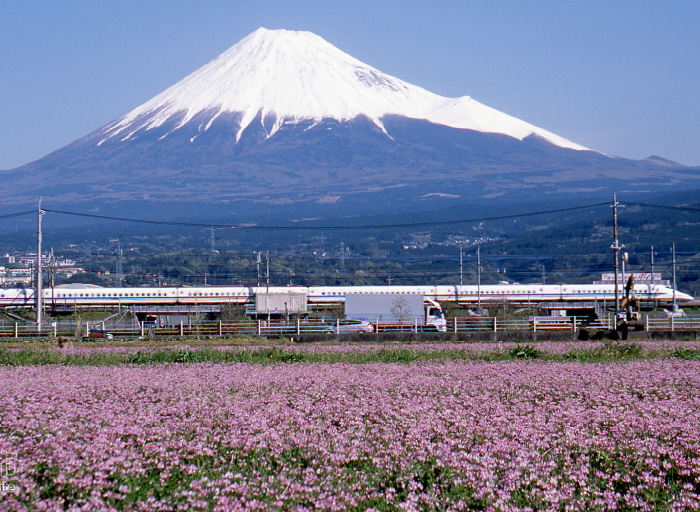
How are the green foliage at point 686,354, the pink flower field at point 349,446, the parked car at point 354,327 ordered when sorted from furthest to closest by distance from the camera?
1. the parked car at point 354,327
2. the green foliage at point 686,354
3. the pink flower field at point 349,446

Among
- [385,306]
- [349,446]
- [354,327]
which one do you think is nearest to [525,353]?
[349,446]

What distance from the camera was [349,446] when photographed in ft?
29.6

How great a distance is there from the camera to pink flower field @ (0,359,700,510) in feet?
24.5

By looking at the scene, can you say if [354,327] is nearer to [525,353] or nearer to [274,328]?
[274,328]

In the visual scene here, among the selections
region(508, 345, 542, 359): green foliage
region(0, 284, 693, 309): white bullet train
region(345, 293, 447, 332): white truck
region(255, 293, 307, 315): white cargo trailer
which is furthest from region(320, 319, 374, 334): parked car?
region(0, 284, 693, 309): white bullet train

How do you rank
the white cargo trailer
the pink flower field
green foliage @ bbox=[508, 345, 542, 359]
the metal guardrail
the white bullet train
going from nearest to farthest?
the pink flower field < green foliage @ bbox=[508, 345, 542, 359] < the metal guardrail < the white cargo trailer < the white bullet train

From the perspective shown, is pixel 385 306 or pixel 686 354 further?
pixel 385 306

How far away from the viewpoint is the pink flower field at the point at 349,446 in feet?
24.5

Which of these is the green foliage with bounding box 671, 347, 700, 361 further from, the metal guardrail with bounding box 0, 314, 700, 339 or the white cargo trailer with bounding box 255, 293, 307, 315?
the white cargo trailer with bounding box 255, 293, 307, 315

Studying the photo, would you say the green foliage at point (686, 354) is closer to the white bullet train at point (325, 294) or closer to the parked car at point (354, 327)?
the parked car at point (354, 327)

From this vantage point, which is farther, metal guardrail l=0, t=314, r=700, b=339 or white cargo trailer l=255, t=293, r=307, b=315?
white cargo trailer l=255, t=293, r=307, b=315

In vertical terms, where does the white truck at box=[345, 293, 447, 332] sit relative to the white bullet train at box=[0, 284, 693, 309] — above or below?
below

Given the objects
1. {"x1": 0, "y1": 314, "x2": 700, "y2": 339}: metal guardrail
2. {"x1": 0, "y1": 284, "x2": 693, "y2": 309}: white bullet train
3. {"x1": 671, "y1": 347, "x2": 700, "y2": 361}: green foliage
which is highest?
{"x1": 0, "y1": 284, "x2": 693, "y2": 309}: white bullet train

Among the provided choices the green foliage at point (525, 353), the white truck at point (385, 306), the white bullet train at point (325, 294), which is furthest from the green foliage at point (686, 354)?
the white bullet train at point (325, 294)
